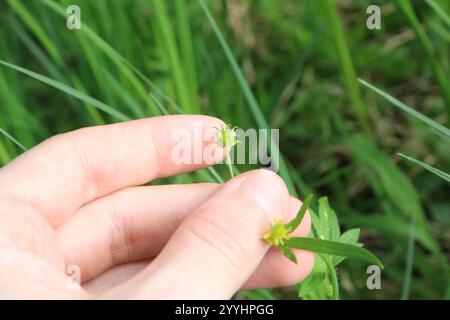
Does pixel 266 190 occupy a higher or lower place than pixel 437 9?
lower

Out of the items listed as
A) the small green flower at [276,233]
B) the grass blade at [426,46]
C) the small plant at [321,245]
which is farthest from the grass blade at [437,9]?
the small green flower at [276,233]

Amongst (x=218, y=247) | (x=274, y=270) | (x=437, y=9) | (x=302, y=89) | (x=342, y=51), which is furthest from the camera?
(x=302, y=89)

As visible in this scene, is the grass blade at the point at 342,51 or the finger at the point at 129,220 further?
the grass blade at the point at 342,51

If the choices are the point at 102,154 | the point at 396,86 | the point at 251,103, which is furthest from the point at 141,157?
the point at 396,86

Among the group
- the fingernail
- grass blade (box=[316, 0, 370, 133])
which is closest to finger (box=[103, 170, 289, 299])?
the fingernail

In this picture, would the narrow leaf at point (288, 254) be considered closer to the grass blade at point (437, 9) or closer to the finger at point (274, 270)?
the finger at point (274, 270)

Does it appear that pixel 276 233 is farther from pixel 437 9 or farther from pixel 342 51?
pixel 342 51

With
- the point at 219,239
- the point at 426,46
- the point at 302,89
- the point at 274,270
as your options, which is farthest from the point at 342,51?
the point at 219,239
